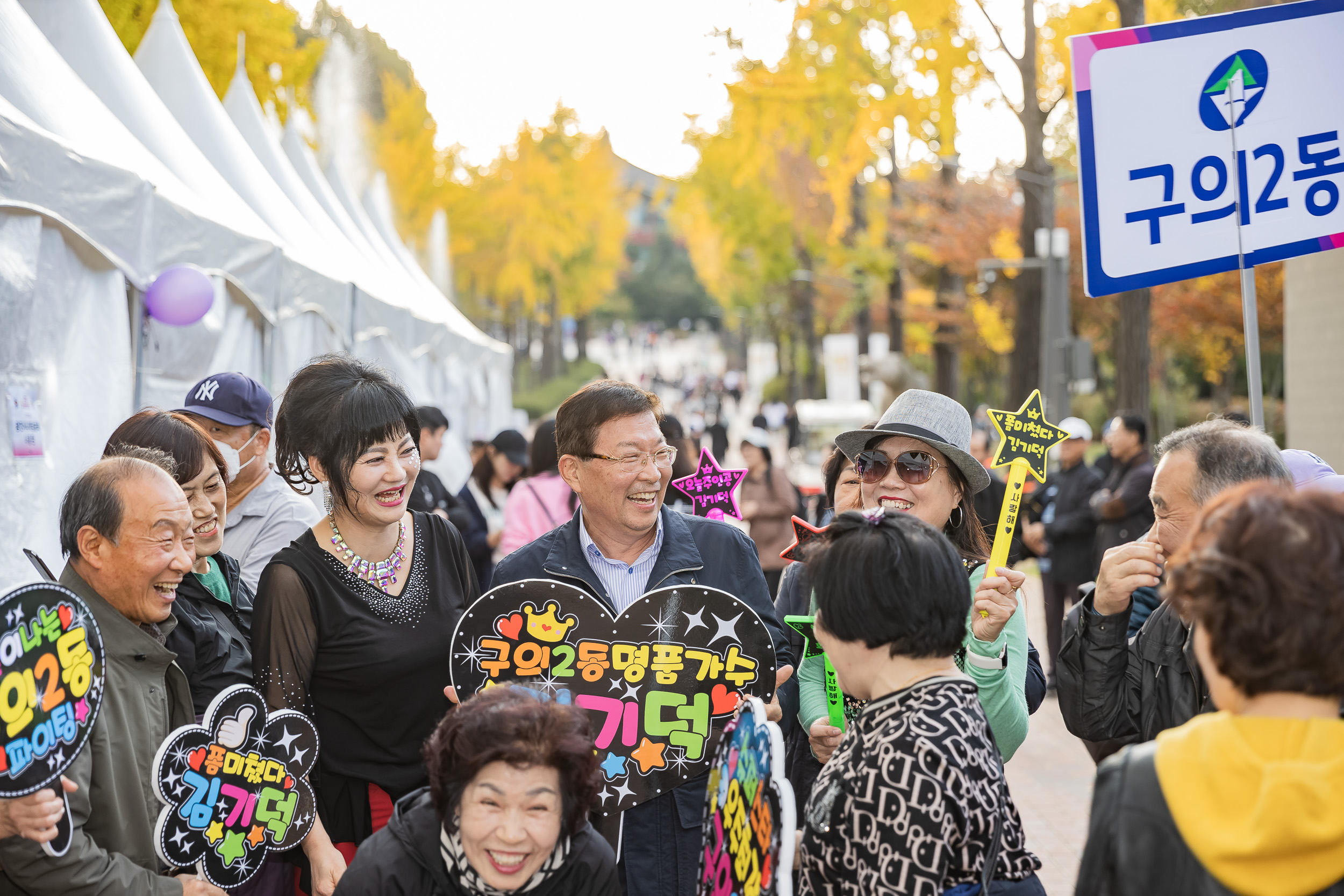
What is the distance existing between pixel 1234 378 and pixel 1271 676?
2893 centimetres

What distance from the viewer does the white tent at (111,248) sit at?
14.9 feet

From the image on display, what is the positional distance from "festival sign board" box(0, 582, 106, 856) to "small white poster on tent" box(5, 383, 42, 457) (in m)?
2.77

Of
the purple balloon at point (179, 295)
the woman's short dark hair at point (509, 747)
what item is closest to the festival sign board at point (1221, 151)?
the woman's short dark hair at point (509, 747)

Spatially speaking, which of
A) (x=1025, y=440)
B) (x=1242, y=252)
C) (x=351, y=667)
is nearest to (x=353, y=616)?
(x=351, y=667)

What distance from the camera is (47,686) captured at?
2062mm

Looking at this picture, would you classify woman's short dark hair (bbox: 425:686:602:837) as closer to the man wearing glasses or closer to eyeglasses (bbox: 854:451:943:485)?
Answer: the man wearing glasses

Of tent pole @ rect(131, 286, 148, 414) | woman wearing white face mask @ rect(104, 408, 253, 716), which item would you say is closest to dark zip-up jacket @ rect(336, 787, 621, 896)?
woman wearing white face mask @ rect(104, 408, 253, 716)

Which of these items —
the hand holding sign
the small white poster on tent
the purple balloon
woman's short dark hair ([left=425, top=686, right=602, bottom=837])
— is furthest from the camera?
the purple balloon

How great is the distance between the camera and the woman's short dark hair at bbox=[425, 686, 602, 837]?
2.28 metres

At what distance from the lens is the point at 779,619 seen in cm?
344

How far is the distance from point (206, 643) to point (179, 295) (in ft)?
11.2

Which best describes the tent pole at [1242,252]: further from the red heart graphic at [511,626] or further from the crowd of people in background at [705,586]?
the red heart graphic at [511,626]

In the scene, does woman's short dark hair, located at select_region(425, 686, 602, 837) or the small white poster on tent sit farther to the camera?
the small white poster on tent

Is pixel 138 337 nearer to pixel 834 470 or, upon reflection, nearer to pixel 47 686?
pixel 834 470
